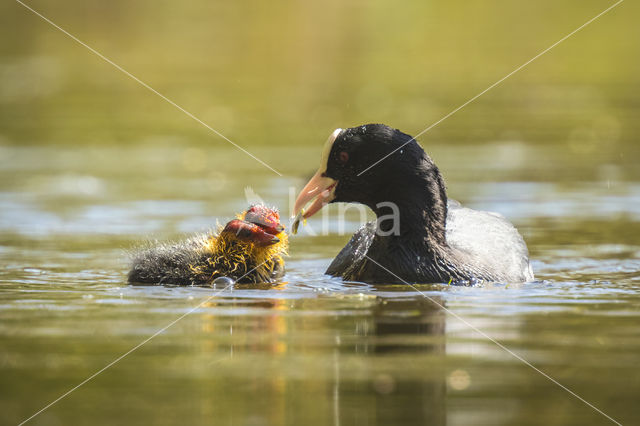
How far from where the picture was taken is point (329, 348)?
590cm

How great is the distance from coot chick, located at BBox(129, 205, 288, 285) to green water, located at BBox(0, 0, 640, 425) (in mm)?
269

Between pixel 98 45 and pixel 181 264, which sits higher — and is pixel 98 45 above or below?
above

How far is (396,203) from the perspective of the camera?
830 centimetres

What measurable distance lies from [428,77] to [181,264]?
17.1m

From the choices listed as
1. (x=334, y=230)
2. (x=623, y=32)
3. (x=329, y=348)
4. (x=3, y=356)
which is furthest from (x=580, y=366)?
(x=623, y=32)

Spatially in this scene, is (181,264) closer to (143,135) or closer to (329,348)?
(329,348)

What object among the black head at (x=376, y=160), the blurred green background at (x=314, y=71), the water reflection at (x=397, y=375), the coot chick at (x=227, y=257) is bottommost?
the water reflection at (x=397, y=375)

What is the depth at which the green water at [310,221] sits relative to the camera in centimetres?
516

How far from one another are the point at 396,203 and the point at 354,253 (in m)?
0.74

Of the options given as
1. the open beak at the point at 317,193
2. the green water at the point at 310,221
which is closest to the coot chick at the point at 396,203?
the open beak at the point at 317,193

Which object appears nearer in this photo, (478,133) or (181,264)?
(181,264)

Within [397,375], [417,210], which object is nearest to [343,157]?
[417,210]

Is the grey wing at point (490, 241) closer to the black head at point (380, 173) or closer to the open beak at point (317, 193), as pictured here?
the black head at point (380, 173)

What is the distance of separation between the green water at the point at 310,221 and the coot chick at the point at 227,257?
269 mm
